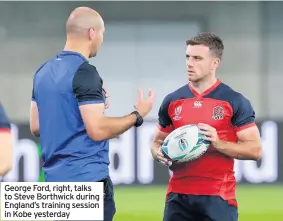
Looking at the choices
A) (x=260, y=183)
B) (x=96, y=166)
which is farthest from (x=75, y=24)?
(x=260, y=183)

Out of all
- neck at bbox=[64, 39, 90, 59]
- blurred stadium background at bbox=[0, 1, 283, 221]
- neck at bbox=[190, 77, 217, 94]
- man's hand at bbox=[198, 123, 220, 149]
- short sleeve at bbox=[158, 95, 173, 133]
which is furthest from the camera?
blurred stadium background at bbox=[0, 1, 283, 221]

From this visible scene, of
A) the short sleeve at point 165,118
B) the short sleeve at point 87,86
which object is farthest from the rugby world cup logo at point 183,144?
the short sleeve at point 87,86

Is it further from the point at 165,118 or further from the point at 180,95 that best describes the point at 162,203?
the point at 180,95

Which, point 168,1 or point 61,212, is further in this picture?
point 168,1

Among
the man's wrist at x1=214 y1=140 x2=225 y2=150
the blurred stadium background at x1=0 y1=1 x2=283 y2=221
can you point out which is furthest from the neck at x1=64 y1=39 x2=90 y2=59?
the blurred stadium background at x1=0 y1=1 x2=283 y2=221

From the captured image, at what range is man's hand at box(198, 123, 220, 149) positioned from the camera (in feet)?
20.2

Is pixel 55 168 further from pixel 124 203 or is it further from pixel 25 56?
pixel 25 56

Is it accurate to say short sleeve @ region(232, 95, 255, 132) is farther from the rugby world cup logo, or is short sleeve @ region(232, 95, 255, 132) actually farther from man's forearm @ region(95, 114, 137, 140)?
man's forearm @ region(95, 114, 137, 140)

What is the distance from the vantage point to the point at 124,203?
13.6m

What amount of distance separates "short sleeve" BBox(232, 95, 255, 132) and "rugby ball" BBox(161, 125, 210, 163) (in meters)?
0.23

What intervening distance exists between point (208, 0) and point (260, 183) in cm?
306

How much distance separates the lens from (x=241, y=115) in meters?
6.29

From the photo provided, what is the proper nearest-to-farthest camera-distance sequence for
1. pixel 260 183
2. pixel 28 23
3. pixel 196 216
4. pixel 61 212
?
pixel 61 212, pixel 196 216, pixel 260 183, pixel 28 23

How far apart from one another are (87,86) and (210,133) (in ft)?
3.08
